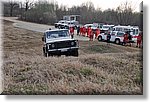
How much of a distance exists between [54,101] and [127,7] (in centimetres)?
127

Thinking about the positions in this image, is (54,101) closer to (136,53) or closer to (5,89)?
(5,89)

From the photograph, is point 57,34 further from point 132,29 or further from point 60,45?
A: point 132,29

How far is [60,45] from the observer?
4.57m

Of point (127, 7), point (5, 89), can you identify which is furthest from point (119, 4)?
point (5, 89)

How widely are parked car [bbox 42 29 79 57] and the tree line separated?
189 millimetres

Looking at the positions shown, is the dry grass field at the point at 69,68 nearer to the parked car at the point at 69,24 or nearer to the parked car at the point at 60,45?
the parked car at the point at 60,45

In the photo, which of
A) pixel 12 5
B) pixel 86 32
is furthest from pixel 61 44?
pixel 12 5

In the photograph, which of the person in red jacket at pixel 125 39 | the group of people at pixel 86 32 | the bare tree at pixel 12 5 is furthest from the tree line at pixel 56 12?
the person in red jacket at pixel 125 39

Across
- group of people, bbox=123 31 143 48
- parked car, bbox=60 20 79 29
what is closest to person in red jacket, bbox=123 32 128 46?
group of people, bbox=123 31 143 48

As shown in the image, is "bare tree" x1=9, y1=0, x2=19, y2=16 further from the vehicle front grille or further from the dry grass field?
the vehicle front grille

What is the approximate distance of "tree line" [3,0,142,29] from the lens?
174 inches

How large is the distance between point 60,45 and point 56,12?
377 mm

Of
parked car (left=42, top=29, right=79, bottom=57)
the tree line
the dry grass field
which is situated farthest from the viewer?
parked car (left=42, top=29, right=79, bottom=57)

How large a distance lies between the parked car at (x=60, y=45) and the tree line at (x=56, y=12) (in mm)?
189
